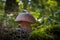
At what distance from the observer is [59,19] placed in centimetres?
224

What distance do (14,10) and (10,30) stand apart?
114cm

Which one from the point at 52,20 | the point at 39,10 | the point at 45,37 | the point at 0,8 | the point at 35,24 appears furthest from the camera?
the point at 0,8

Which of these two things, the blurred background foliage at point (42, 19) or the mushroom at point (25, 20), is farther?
the mushroom at point (25, 20)

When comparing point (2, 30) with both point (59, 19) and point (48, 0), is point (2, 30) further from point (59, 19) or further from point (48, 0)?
point (48, 0)

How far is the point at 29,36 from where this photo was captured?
1962 millimetres

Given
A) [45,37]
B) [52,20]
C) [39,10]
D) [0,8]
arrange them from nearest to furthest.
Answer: [45,37] < [52,20] < [39,10] < [0,8]

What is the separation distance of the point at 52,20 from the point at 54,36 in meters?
0.31

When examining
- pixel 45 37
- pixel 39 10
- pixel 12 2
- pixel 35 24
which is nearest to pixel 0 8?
pixel 12 2

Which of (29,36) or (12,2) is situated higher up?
(12,2)

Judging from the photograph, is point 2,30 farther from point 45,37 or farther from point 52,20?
point 52,20

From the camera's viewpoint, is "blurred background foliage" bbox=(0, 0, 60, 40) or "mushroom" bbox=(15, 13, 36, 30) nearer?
"blurred background foliage" bbox=(0, 0, 60, 40)

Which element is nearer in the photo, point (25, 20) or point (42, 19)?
point (25, 20)

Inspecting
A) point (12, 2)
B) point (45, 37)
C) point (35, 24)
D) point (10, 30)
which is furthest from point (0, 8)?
point (45, 37)

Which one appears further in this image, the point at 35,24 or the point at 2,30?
the point at 35,24
